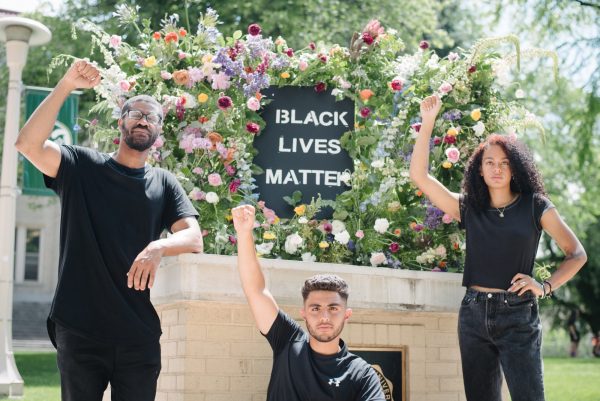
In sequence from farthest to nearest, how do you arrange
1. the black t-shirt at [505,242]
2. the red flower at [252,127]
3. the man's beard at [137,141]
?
the red flower at [252,127] → the black t-shirt at [505,242] → the man's beard at [137,141]

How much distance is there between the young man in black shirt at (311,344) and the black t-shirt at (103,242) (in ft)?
1.69

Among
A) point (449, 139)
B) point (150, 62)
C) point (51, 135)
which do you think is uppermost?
point (51, 135)

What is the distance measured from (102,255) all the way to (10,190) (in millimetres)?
6350

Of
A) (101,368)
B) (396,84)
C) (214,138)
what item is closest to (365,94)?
(396,84)

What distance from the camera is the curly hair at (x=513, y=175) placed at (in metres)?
3.84

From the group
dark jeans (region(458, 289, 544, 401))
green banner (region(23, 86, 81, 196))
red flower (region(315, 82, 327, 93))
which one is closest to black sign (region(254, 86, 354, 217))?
red flower (region(315, 82, 327, 93))

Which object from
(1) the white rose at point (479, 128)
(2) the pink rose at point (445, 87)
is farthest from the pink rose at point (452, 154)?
(2) the pink rose at point (445, 87)

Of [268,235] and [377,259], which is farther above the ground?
[268,235]

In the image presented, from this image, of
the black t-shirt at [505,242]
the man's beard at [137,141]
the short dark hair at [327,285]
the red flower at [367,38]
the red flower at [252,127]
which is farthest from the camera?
the red flower at [367,38]

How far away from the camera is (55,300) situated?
3.12 meters

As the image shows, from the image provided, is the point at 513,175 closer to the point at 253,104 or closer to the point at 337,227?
the point at 337,227

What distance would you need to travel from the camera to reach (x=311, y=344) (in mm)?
3535

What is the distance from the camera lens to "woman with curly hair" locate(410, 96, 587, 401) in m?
3.60

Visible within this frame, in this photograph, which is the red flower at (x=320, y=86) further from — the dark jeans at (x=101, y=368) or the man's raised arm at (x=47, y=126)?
the dark jeans at (x=101, y=368)
